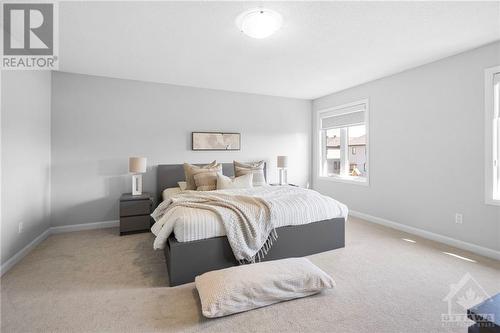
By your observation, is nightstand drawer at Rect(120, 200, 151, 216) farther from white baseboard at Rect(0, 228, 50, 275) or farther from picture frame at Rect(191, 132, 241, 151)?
picture frame at Rect(191, 132, 241, 151)

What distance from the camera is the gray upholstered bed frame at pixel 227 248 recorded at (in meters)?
2.21

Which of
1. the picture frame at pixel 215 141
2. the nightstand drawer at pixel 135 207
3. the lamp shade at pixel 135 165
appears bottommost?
the nightstand drawer at pixel 135 207

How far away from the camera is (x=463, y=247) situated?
3.06 m

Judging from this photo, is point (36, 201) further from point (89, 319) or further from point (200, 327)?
point (200, 327)

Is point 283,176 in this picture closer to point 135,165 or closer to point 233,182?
point 233,182

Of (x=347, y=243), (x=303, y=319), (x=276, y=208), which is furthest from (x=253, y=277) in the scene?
(x=347, y=243)

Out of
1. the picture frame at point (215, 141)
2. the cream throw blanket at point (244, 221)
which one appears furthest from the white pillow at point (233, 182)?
the picture frame at point (215, 141)

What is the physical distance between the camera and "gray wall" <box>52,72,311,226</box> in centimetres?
379

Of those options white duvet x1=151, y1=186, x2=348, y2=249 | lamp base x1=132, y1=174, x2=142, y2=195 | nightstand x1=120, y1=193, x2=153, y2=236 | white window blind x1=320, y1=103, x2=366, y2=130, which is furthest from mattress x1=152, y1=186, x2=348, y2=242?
white window blind x1=320, y1=103, x2=366, y2=130

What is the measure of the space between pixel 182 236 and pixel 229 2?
2144 mm

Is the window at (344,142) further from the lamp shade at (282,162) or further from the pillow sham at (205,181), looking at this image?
the pillow sham at (205,181)
